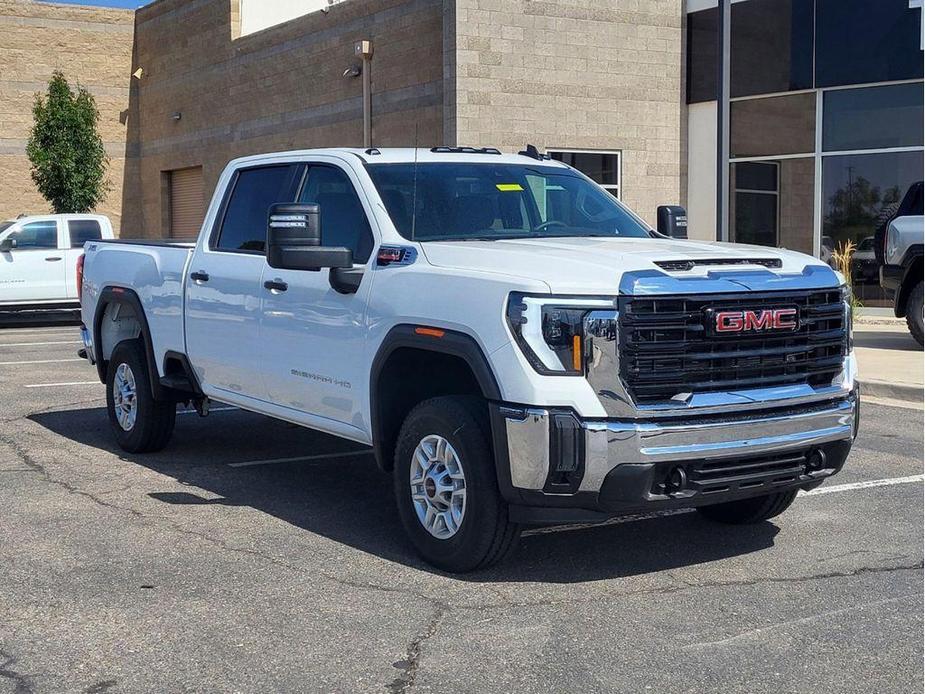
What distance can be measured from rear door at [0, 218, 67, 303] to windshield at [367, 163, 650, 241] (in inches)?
600

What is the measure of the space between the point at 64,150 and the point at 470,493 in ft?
101

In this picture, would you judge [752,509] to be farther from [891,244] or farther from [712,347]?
[891,244]

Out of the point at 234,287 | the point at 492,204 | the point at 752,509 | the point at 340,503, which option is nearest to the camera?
the point at 752,509

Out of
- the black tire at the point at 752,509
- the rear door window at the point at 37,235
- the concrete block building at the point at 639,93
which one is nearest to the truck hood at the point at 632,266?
the black tire at the point at 752,509

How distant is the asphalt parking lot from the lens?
4.66 meters

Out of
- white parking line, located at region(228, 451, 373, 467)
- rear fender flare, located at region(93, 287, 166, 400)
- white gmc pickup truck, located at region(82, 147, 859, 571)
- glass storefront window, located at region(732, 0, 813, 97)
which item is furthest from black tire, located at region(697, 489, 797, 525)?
glass storefront window, located at region(732, 0, 813, 97)

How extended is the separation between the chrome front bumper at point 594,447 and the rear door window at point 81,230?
17662mm

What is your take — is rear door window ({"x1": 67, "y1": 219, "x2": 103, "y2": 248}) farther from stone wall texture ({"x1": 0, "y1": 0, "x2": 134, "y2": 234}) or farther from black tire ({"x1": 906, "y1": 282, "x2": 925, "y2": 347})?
stone wall texture ({"x1": 0, "y1": 0, "x2": 134, "y2": 234})

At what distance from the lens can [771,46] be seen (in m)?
22.5

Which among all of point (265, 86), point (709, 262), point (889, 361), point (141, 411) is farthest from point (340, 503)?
point (265, 86)

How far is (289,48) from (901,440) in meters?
22.1

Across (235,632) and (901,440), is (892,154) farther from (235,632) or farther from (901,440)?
(235,632)

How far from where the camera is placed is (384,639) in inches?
197

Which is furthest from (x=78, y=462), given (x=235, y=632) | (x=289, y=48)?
(x=289, y=48)
